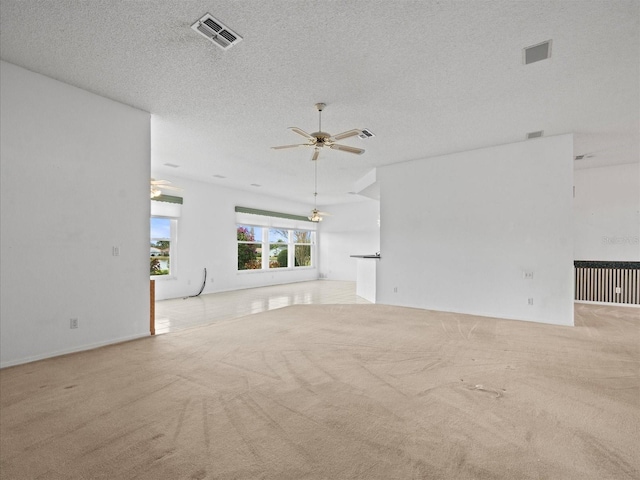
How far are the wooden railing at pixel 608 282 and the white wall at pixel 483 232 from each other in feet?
8.63

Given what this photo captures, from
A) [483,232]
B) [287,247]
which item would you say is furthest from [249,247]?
[483,232]

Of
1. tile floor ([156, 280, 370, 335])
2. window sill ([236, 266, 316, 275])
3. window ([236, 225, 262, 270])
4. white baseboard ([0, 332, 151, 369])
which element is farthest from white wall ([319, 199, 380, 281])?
white baseboard ([0, 332, 151, 369])

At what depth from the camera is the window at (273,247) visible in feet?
32.0

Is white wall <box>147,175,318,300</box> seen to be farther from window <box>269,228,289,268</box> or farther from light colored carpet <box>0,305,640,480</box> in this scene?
light colored carpet <box>0,305,640,480</box>

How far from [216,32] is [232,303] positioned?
5.29 meters

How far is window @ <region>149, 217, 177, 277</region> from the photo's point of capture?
24.6 feet

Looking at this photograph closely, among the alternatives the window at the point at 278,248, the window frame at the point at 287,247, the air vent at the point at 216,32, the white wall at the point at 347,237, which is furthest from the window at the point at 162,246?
the white wall at the point at 347,237

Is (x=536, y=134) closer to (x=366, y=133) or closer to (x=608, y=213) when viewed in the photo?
(x=366, y=133)

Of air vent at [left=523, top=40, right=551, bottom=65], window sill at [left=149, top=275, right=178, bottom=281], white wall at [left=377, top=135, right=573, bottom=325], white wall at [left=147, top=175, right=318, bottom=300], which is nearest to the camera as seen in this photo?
air vent at [left=523, top=40, right=551, bottom=65]

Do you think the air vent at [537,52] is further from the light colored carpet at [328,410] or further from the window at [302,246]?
the window at [302,246]

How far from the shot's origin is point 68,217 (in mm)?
3576

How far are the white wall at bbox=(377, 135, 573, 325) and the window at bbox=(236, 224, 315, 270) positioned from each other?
15.3 feet

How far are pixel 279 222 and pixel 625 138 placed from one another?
851 centimetres

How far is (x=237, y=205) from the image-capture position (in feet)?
30.5
